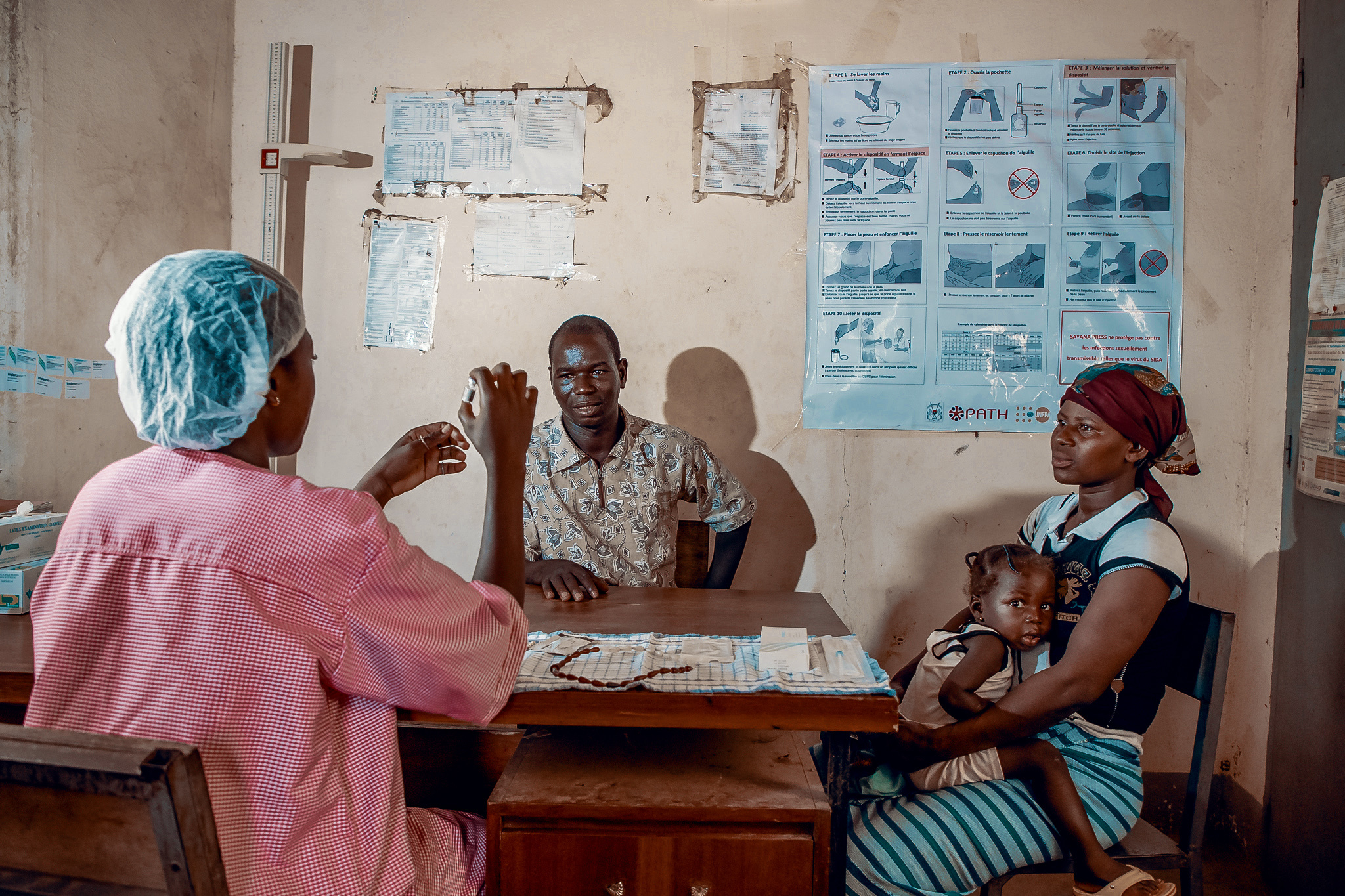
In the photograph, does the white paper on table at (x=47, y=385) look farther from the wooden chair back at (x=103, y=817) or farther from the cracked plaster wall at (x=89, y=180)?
the wooden chair back at (x=103, y=817)

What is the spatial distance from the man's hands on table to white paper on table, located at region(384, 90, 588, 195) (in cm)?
158

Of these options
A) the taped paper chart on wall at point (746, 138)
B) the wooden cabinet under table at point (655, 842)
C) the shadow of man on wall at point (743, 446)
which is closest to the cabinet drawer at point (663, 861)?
the wooden cabinet under table at point (655, 842)

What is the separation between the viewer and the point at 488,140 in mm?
2994

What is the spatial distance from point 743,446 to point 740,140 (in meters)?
1.17

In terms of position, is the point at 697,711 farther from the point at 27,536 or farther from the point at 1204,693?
the point at 27,536

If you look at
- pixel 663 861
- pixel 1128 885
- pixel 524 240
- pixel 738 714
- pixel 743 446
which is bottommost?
pixel 1128 885

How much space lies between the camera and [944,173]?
9.36ft

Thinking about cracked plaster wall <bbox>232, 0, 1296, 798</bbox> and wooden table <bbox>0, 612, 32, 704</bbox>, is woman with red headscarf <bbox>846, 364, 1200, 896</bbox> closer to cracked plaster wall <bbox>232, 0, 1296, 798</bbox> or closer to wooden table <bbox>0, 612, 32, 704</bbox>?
cracked plaster wall <bbox>232, 0, 1296, 798</bbox>

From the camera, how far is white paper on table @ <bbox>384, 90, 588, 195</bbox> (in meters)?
2.97

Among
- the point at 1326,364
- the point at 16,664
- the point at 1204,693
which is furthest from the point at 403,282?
the point at 1326,364

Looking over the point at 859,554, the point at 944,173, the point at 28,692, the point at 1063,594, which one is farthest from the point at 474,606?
the point at 944,173

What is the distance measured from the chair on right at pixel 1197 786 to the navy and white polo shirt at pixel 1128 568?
52 mm

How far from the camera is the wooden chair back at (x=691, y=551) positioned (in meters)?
2.70

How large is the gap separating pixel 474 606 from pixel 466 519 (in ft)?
6.76
